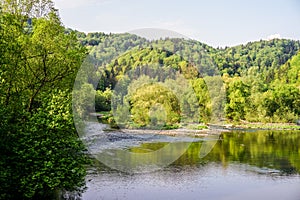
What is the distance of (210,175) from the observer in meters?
18.9

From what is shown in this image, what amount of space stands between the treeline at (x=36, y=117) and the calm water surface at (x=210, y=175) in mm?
2066

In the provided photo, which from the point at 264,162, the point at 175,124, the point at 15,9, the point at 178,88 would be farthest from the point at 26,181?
the point at 178,88

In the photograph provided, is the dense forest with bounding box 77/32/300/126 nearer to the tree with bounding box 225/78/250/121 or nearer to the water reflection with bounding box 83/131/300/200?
the tree with bounding box 225/78/250/121

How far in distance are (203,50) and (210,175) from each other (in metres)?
60.0

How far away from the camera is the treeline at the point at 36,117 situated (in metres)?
11.4

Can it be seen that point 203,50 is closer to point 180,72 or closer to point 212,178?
point 180,72

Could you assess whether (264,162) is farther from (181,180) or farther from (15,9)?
(15,9)

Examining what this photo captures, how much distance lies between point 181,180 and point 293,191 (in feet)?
16.3

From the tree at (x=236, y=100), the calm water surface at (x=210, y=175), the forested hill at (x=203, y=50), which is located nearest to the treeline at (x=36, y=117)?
the calm water surface at (x=210, y=175)

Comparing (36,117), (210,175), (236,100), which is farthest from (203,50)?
(36,117)

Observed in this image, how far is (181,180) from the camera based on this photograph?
17797mm

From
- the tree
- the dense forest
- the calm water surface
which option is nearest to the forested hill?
the dense forest

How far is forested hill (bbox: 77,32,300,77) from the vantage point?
42.5m

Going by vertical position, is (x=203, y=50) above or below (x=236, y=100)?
above
